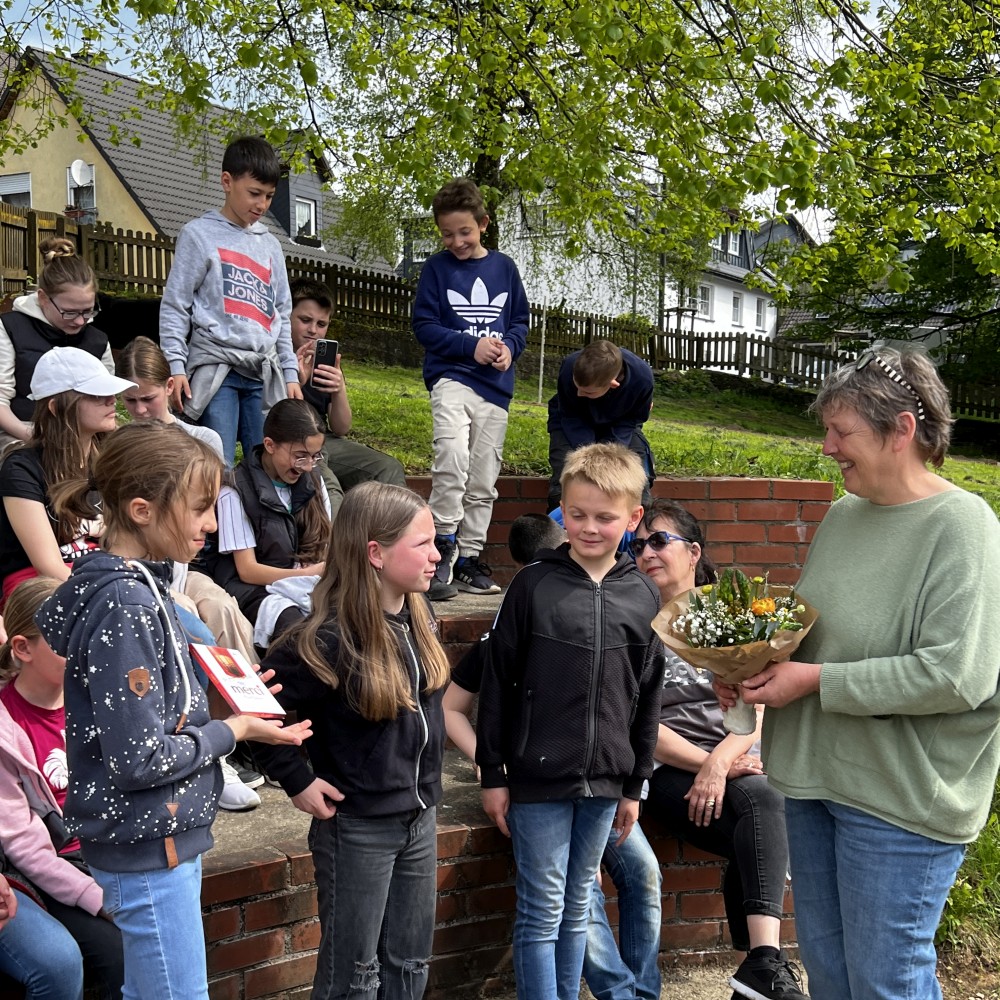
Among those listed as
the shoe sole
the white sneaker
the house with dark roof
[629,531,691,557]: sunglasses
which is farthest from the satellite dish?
[629,531,691,557]: sunglasses

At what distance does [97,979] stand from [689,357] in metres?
24.0

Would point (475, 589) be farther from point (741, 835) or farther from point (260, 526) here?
point (741, 835)

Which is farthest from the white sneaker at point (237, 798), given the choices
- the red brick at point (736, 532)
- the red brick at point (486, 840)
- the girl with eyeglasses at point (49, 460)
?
the red brick at point (736, 532)

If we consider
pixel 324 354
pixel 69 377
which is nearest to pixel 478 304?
pixel 324 354

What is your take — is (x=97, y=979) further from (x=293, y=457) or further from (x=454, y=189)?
(x=454, y=189)

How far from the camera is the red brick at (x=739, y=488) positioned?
6.34 m

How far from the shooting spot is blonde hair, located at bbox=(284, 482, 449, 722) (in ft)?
9.98

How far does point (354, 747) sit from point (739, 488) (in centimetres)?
379

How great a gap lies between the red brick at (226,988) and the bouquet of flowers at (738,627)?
1.69 metres

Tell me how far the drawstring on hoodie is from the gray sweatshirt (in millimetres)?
3067

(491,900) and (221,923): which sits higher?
(221,923)

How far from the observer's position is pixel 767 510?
6.38 metres

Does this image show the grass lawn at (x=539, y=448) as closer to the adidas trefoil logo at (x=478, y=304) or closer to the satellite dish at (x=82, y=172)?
the adidas trefoil logo at (x=478, y=304)

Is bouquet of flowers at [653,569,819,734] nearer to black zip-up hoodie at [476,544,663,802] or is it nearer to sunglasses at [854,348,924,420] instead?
black zip-up hoodie at [476,544,663,802]
